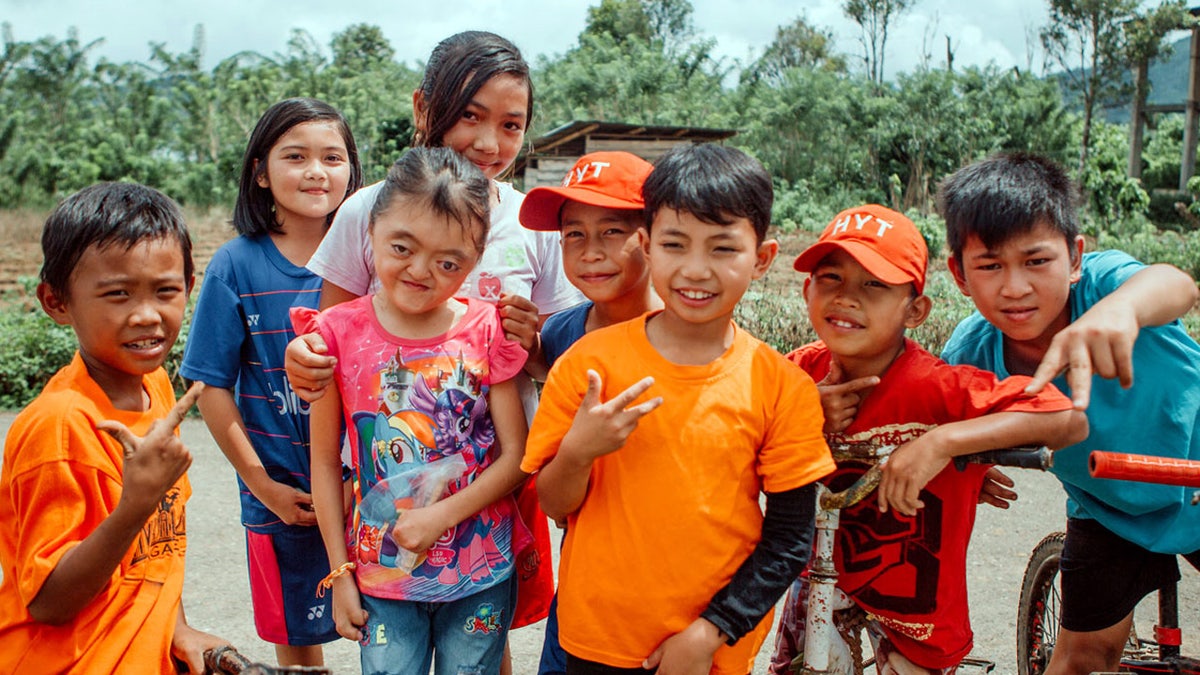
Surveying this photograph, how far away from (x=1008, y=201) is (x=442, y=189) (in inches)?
47.3

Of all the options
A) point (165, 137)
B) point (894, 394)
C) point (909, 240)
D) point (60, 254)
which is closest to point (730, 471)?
point (894, 394)

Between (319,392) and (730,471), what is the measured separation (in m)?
0.91

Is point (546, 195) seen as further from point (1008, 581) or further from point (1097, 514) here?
point (1008, 581)

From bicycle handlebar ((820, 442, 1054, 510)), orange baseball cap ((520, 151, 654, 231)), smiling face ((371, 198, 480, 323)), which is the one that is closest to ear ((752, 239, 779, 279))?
orange baseball cap ((520, 151, 654, 231))

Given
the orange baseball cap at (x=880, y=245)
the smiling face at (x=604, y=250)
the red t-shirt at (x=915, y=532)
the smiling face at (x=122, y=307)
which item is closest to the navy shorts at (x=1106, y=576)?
the red t-shirt at (x=915, y=532)

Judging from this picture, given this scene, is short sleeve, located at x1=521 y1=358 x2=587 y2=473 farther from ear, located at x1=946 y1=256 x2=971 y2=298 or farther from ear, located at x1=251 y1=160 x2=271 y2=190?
ear, located at x1=251 y1=160 x2=271 y2=190

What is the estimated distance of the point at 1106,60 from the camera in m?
20.3

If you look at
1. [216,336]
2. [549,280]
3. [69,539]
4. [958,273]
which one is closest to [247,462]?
[216,336]

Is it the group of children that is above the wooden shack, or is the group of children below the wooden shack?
below

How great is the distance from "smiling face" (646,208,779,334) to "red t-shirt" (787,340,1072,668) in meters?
0.42

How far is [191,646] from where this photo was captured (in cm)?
191

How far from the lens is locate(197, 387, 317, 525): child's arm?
2.37 meters

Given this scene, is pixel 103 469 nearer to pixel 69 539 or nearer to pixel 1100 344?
pixel 69 539

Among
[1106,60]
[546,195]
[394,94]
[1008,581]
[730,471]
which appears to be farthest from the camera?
[1106,60]
